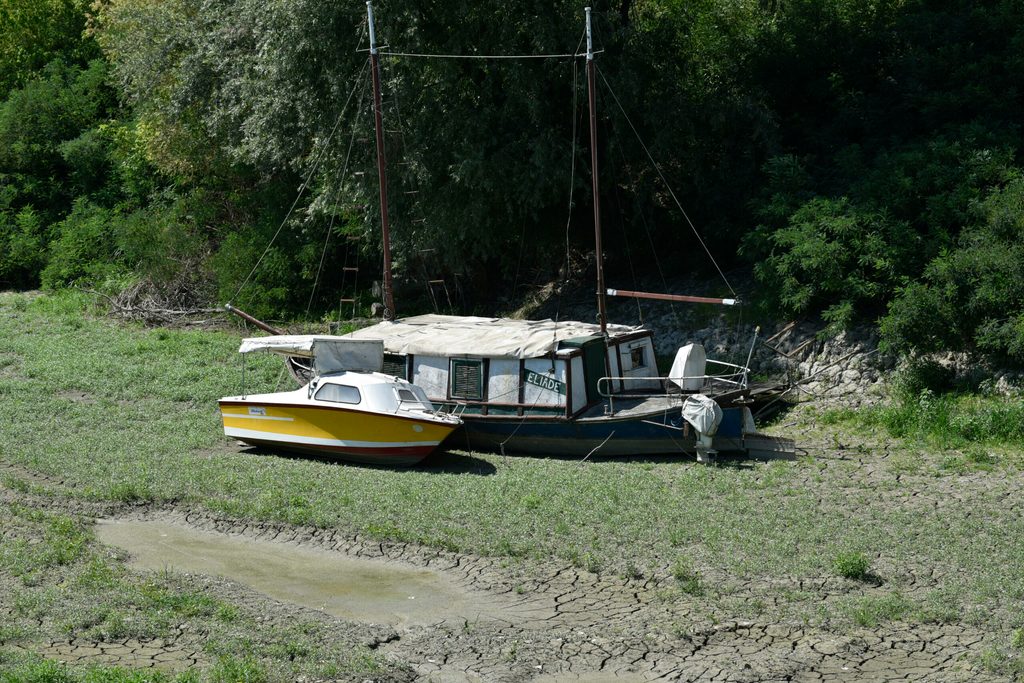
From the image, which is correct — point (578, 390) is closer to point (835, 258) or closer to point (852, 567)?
point (835, 258)

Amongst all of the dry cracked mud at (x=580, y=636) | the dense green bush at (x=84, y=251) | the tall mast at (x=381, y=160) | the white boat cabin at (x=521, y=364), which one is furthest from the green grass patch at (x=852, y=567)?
the dense green bush at (x=84, y=251)

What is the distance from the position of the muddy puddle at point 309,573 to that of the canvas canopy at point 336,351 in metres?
4.74

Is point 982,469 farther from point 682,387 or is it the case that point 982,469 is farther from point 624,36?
point 624,36

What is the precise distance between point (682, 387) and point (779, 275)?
443 centimetres

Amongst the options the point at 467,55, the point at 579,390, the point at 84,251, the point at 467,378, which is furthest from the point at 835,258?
the point at 84,251

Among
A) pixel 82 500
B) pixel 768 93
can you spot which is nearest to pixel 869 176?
pixel 768 93

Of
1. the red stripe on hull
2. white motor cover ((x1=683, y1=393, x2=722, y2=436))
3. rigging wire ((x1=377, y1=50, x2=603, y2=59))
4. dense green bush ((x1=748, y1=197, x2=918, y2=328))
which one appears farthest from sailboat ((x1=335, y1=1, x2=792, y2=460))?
rigging wire ((x1=377, y1=50, x2=603, y2=59))

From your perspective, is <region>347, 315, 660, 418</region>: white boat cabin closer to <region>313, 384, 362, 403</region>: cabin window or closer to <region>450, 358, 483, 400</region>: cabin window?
<region>450, 358, 483, 400</region>: cabin window

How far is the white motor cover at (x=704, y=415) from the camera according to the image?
17.8m

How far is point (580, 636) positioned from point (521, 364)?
8321 millimetres

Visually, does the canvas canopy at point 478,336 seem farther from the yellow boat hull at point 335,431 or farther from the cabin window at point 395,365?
the yellow boat hull at point 335,431

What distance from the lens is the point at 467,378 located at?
19969 millimetres

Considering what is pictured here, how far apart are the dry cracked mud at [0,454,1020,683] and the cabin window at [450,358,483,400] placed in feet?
19.7

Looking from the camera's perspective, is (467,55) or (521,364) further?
(467,55)
